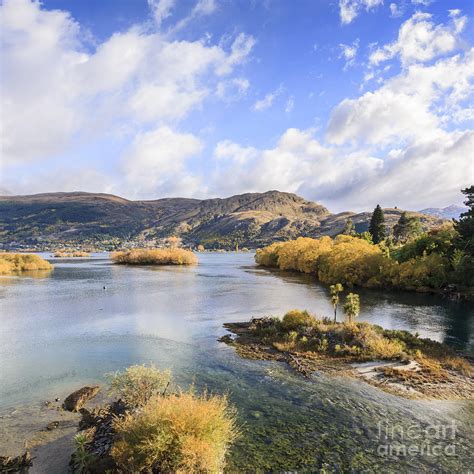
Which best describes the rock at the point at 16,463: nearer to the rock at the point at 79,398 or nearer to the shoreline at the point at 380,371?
the rock at the point at 79,398

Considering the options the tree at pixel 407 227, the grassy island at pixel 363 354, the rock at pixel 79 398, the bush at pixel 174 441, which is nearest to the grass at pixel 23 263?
the grassy island at pixel 363 354

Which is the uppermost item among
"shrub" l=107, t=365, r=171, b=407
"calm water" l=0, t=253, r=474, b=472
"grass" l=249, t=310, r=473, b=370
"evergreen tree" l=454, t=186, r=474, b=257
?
"evergreen tree" l=454, t=186, r=474, b=257

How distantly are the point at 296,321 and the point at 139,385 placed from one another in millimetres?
26297

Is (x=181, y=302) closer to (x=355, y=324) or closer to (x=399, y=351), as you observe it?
(x=355, y=324)

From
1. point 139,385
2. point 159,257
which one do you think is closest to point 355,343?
point 139,385

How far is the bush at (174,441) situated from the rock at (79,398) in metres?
9.88

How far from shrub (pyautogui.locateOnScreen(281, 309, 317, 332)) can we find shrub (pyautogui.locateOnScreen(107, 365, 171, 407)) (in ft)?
78.0

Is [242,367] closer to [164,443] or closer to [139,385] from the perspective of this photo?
[139,385]

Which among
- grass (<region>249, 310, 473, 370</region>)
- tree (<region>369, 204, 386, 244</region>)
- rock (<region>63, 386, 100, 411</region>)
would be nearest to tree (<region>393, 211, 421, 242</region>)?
tree (<region>369, 204, 386, 244</region>)

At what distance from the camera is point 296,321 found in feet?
147

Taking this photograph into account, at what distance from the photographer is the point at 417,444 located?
66.5 ft

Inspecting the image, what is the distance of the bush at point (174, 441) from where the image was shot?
1494 centimetres

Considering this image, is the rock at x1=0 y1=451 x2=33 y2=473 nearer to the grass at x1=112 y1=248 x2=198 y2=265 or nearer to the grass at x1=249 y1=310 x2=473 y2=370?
the grass at x1=249 y1=310 x2=473 y2=370

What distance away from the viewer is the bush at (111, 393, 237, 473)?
14.9 metres
